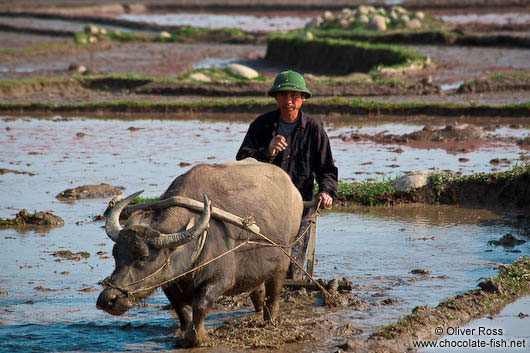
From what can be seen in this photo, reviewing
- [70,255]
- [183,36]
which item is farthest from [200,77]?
[70,255]

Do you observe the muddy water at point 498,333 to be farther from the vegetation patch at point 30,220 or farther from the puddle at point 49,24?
the puddle at point 49,24

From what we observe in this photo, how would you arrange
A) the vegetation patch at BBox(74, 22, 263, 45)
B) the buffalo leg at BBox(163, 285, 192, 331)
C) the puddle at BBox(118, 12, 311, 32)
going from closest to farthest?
the buffalo leg at BBox(163, 285, 192, 331) → the vegetation patch at BBox(74, 22, 263, 45) → the puddle at BBox(118, 12, 311, 32)

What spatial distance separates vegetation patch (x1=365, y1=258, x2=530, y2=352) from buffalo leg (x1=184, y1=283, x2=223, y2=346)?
90 centimetres

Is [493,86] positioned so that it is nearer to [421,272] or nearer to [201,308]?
[421,272]

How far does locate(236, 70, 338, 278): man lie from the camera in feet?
16.2

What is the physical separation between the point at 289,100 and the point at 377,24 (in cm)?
2288

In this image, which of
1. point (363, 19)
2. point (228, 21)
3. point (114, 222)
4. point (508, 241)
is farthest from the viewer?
point (228, 21)

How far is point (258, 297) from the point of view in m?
4.86

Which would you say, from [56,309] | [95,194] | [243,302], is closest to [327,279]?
[243,302]

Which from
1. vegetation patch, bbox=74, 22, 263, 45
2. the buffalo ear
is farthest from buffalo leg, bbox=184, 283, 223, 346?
vegetation patch, bbox=74, 22, 263, 45

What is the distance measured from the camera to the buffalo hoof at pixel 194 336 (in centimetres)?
406

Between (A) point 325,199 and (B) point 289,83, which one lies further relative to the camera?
(A) point 325,199

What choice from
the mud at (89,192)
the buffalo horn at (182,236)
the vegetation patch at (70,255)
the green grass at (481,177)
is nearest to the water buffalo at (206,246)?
the buffalo horn at (182,236)

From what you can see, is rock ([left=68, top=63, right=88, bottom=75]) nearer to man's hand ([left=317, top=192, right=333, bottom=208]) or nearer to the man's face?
the man's face
